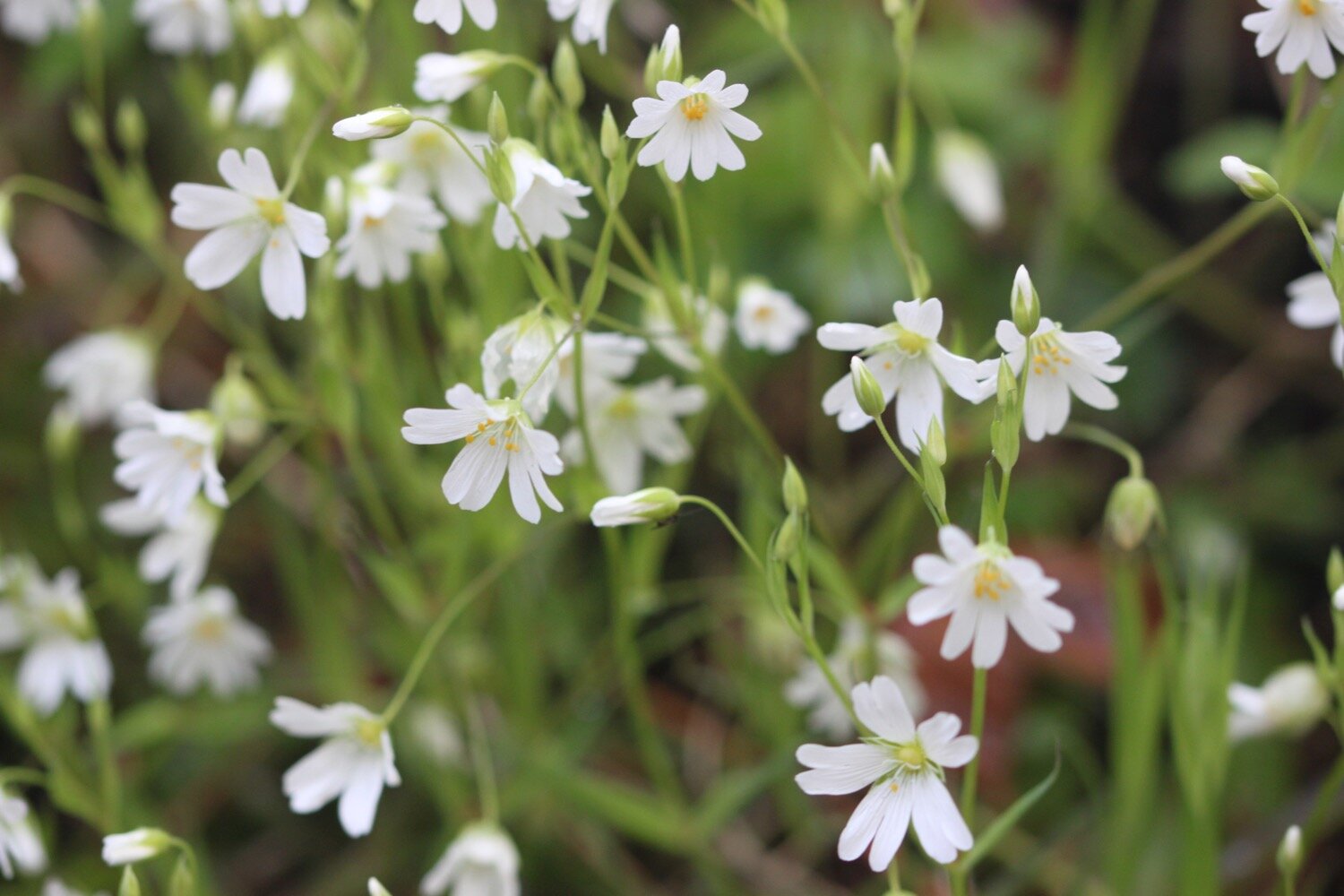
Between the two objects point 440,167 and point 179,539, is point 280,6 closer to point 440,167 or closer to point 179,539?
point 440,167

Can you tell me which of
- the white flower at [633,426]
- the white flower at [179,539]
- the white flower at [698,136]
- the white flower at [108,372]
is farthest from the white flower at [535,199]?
the white flower at [108,372]

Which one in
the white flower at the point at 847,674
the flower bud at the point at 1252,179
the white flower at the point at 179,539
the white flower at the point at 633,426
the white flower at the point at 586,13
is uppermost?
the white flower at the point at 586,13

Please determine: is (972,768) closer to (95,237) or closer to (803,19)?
(803,19)

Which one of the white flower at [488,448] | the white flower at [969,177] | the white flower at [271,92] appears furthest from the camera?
the white flower at [969,177]

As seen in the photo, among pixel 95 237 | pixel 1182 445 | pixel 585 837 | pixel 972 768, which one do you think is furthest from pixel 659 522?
pixel 95 237

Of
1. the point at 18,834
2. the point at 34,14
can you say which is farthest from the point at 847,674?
the point at 34,14

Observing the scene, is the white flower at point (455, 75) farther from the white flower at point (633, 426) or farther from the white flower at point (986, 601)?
the white flower at point (986, 601)
